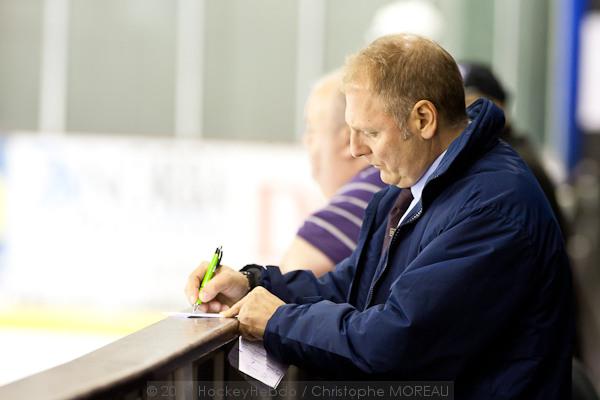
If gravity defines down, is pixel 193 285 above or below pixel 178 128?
below

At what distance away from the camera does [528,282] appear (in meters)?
1.99

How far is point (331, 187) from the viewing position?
3.26 metres

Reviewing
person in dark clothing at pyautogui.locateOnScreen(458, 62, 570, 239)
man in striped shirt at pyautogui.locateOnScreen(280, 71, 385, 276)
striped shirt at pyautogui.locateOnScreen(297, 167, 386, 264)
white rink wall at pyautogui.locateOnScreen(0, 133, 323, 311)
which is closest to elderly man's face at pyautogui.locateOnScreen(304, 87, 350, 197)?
man in striped shirt at pyautogui.locateOnScreen(280, 71, 385, 276)

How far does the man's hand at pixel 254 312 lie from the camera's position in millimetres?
2127

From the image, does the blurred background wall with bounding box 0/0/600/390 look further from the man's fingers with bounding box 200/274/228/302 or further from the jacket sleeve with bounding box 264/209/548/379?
the jacket sleeve with bounding box 264/209/548/379

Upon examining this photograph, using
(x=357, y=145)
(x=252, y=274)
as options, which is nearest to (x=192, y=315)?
(x=252, y=274)

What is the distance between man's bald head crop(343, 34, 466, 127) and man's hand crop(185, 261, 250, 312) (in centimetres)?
50

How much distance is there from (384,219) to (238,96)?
707cm

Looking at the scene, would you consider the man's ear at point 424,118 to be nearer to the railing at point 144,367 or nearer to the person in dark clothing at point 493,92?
the railing at point 144,367

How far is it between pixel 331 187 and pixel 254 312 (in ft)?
3.81

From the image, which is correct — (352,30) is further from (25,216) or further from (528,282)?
(528,282)

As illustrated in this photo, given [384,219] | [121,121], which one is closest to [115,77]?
[121,121]

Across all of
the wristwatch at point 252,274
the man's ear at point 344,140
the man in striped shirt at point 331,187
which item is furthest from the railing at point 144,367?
the man's ear at point 344,140

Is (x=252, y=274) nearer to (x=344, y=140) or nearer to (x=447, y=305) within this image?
(x=447, y=305)
